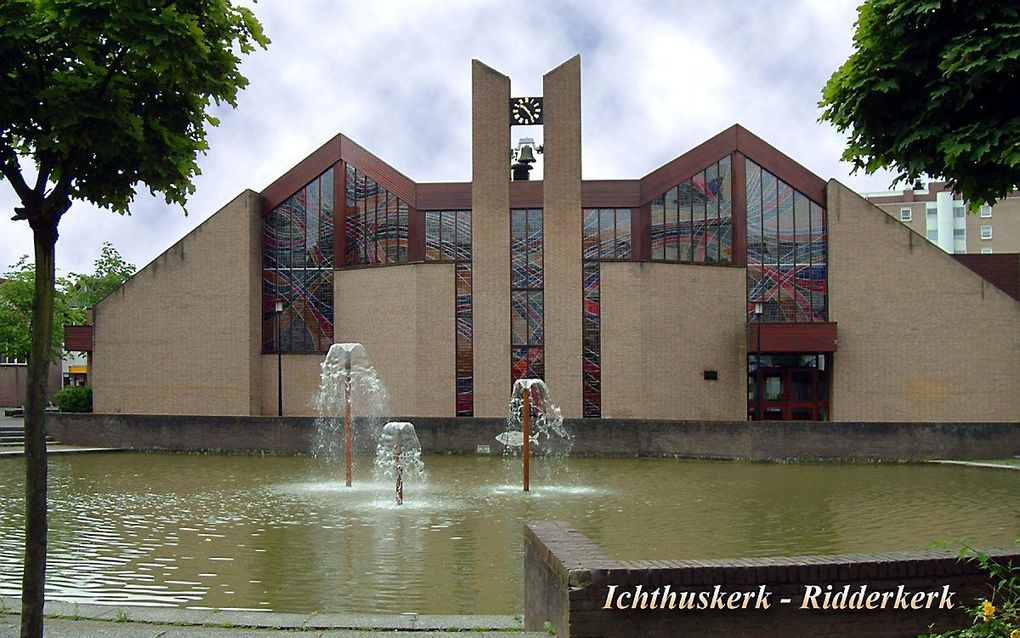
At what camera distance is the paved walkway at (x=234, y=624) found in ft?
27.1

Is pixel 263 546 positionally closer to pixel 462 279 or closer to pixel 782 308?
pixel 462 279

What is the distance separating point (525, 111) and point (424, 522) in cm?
2519

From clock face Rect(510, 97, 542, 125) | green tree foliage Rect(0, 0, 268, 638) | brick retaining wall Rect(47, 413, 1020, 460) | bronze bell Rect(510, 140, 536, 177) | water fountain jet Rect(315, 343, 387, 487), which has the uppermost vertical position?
clock face Rect(510, 97, 542, 125)

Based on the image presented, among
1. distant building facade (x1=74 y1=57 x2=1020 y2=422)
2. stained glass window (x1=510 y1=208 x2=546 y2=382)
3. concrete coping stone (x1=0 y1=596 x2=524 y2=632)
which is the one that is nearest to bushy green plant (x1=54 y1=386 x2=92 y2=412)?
distant building facade (x1=74 y1=57 x2=1020 y2=422)

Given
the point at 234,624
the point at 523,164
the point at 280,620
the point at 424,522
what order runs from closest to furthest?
the point at 234,624, the point at 280,620, the point at 424,522, the point at 523,164

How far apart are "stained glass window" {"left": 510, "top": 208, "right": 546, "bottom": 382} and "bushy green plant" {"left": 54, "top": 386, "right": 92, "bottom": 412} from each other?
18312mm

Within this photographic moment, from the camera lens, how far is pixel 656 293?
38.5 metres

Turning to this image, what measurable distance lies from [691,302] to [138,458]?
823 inches

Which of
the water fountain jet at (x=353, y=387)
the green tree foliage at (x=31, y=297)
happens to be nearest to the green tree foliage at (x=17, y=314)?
the green tree foliage at (x=31, y=297)

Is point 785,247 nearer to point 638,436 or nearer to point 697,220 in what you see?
point 697,220

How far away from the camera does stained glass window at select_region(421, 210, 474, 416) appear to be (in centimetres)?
3912

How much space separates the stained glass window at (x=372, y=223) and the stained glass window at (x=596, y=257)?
7396 mm

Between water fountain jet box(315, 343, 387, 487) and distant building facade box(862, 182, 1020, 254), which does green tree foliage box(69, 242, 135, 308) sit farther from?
distant building facade box(862, 182, 1020, 254)

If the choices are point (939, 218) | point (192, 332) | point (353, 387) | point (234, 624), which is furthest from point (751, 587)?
point (939, 218)
